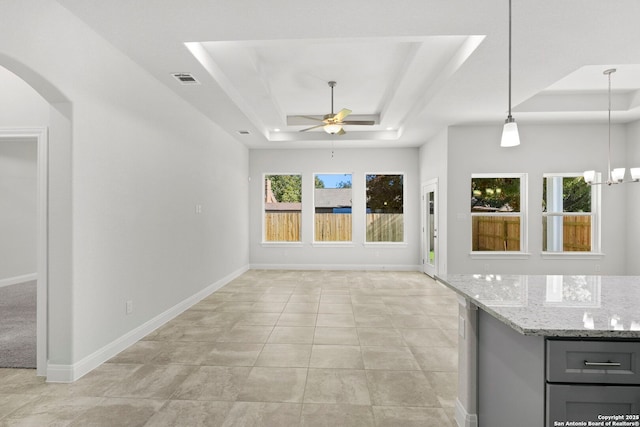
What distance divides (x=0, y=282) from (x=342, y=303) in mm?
6163

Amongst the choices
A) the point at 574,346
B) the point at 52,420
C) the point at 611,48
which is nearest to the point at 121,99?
the point at 52,420

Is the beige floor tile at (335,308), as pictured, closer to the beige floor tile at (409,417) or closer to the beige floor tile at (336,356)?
the beige floor tile at (336,356)

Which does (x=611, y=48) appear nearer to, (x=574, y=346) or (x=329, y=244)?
(x=574, y=346)

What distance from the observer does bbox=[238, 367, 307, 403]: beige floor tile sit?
2.49 meters

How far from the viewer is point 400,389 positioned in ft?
8.57

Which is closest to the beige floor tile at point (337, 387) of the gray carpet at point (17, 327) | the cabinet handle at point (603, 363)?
the cabinet handle at point (603, 363)

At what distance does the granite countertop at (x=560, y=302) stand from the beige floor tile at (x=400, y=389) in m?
0.95

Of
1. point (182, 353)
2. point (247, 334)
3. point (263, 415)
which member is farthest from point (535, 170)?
point (182, 353)

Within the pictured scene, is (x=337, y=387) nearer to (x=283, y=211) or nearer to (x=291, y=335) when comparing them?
(x=291, y=335)

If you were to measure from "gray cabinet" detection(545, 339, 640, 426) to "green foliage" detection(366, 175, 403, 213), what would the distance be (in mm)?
7037

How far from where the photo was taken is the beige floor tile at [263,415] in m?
2.18

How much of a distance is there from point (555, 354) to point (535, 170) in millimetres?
5774

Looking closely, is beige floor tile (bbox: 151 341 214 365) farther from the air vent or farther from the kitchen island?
the air vent

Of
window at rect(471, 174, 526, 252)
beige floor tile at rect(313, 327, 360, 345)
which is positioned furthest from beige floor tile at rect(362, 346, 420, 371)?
window at rect(471, 174, 526, 252)
